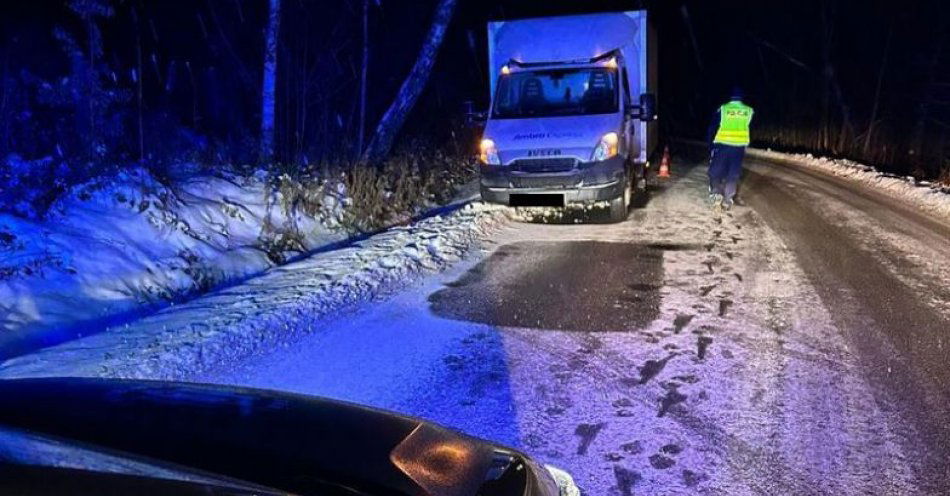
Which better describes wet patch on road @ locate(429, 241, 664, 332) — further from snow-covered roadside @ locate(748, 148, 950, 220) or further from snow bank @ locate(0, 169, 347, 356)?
snow-covered roadside @ locate(748, 148, 950, 220)

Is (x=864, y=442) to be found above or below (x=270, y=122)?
below

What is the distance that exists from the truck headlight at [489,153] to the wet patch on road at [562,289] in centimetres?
166

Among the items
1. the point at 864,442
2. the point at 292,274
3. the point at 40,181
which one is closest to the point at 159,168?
the point at 40,181

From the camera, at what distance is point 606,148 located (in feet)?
33.1

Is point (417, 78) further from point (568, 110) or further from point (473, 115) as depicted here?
point (568, 110)

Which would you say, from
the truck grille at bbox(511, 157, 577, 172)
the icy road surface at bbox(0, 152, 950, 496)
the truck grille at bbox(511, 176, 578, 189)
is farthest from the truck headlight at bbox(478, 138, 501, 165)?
the icy road surface at bbox(0, 152, 950, 496)

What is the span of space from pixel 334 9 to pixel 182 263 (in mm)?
10005

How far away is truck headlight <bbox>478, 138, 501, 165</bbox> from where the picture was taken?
34.1ft

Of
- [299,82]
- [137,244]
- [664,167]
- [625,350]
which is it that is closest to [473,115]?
[299,82]

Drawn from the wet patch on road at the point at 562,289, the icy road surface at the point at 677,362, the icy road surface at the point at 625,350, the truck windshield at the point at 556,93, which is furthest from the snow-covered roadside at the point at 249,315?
the truck windshield at the point at 556,93

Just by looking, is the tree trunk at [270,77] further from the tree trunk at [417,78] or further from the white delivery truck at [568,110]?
the white delivery truck at [568,110]

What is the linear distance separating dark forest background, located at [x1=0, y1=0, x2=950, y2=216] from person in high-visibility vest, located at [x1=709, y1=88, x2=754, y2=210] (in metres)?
2.39

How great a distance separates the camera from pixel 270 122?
12.6 meters

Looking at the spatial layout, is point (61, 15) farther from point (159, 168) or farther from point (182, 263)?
point (182, 263)
